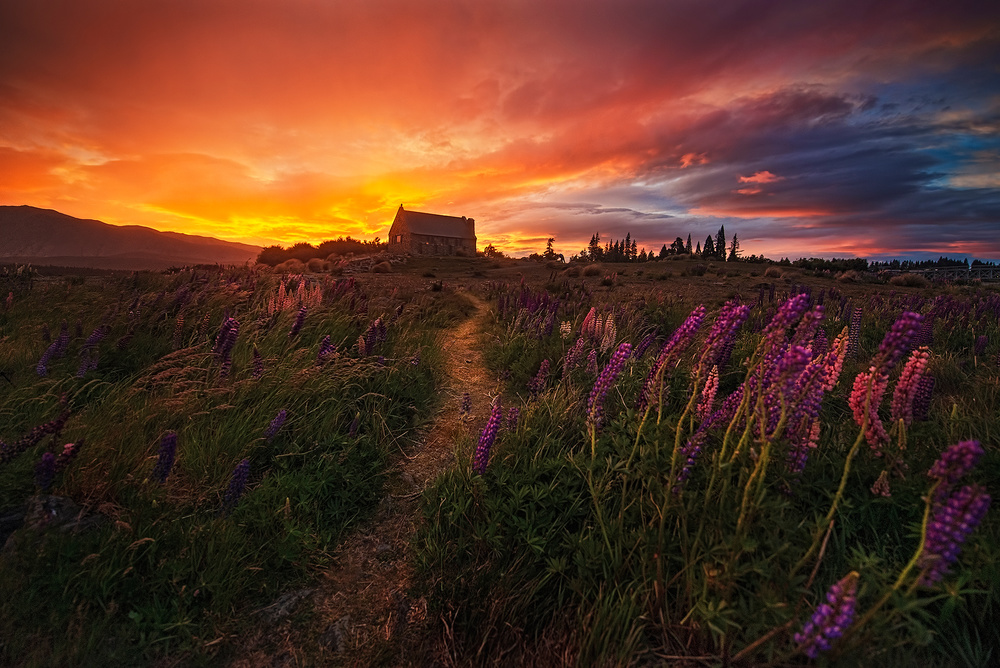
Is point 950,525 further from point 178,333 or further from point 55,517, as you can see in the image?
point 178,333

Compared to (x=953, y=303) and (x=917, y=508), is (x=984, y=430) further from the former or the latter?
(x=953, y=303)

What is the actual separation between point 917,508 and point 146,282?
13.1 m

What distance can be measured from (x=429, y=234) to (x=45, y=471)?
2262 inches

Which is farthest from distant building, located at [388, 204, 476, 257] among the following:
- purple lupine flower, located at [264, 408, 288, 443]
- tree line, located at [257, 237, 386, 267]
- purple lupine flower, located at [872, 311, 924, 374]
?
purple lupine flower, located at [872, 311, 924, 374]

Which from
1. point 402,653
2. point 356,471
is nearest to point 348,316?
point 356,471

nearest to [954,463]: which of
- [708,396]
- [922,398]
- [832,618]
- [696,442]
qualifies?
[832,618]

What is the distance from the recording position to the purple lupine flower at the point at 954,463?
1495 mm

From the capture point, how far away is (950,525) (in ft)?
5.00

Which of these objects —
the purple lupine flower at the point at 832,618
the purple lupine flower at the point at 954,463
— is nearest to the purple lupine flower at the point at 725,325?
the purple lupine flower at the point at 954,463

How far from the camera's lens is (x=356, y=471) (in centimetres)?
365

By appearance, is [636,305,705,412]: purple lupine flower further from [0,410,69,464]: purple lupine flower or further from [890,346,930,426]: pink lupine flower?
[0,410,69,464]: purple lupine flower

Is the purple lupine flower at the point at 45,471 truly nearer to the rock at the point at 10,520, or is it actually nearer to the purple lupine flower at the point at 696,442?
the rock at the point at 10,520

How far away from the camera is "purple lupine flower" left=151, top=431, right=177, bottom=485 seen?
277 centimetres

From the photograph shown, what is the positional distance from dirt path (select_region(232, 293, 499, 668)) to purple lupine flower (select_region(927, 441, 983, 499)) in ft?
8.24
